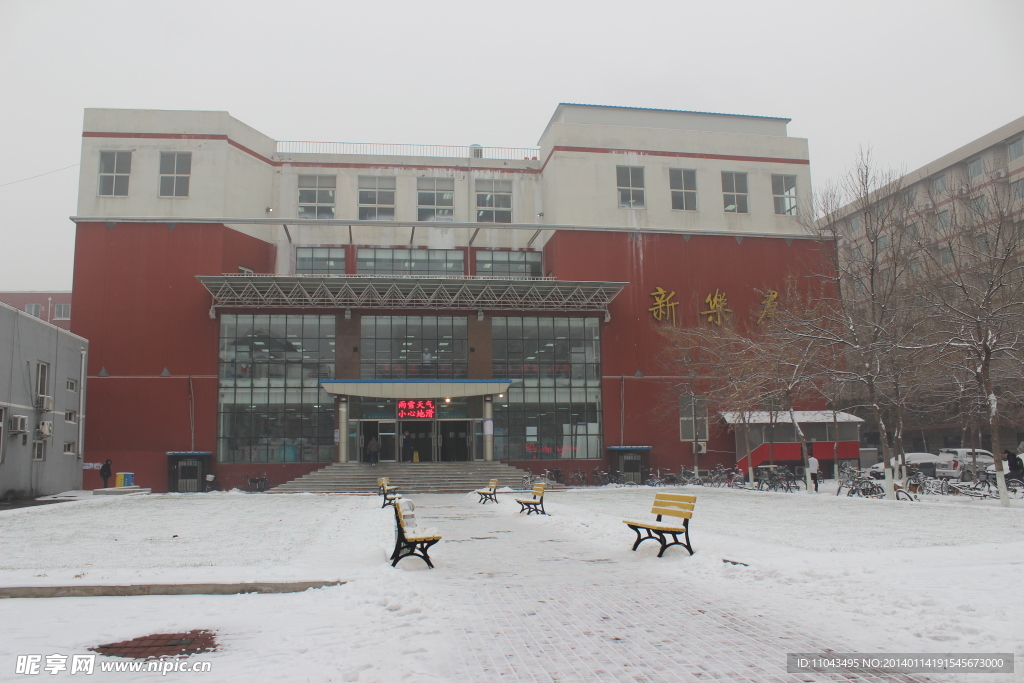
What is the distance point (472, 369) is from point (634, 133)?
1611 centimetres

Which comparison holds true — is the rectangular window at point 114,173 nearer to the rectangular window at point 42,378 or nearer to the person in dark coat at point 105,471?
the rectangular window at point 42,378

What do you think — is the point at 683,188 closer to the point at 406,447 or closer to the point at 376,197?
the point at 376,197

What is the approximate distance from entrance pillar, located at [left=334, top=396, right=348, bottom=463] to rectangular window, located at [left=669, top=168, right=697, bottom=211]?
68.4 feet

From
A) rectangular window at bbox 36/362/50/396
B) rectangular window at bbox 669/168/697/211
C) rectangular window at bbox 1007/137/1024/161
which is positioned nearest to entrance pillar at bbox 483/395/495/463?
rectangular window at bbox 669/168/697/211

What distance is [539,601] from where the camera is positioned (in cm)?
761

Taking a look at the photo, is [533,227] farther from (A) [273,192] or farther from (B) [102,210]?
(B) [102,210]

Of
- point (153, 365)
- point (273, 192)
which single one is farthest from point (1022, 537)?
point (273, 192)

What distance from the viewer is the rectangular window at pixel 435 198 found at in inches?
1620

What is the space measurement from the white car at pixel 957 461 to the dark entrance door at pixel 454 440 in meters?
21.6

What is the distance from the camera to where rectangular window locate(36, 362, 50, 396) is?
27.3 metres

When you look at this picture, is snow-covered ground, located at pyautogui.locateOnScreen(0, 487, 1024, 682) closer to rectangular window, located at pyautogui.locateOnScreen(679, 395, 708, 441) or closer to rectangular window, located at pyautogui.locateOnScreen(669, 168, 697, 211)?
rectangular window, located at pyautogui.locateOnScreen(679, 395, 708, 441)

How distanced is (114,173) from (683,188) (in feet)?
98.8

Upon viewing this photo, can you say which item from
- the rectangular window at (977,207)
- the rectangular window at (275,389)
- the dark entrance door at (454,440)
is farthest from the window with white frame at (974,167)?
the rectangular window at (275,389)

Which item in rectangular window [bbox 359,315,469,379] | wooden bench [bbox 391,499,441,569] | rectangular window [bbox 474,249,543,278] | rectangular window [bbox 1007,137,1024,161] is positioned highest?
rectangular window [bbox 1007,137,1024,161]
